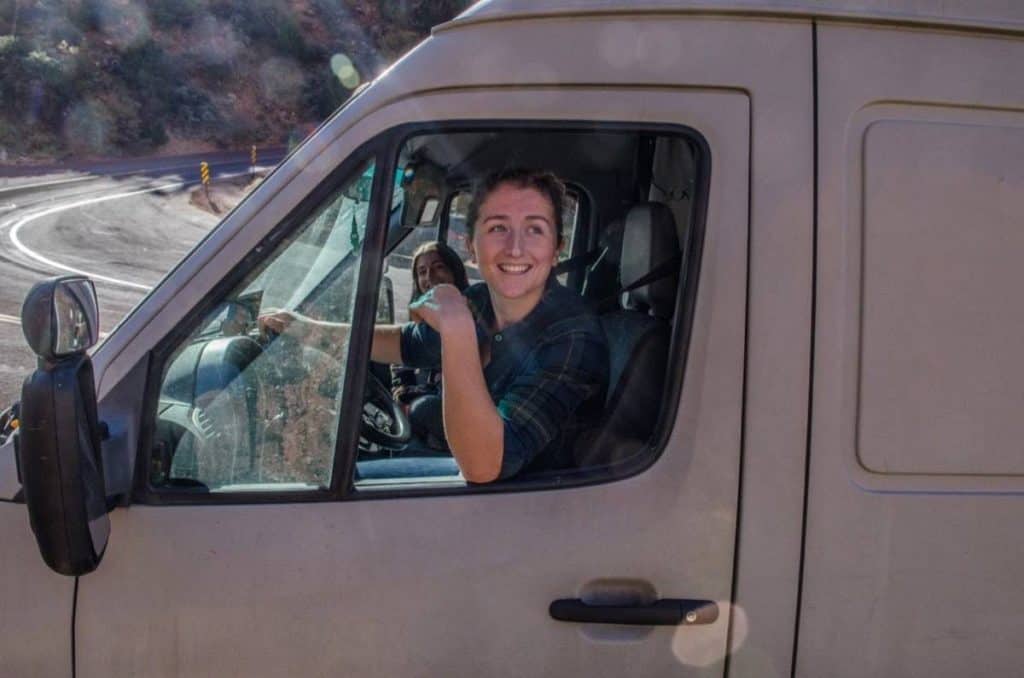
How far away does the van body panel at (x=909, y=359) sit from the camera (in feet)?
6.01

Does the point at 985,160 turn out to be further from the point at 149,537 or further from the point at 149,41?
the point at 149,41

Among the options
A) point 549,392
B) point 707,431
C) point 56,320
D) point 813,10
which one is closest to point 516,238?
point 549,392

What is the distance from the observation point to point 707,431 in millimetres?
1851

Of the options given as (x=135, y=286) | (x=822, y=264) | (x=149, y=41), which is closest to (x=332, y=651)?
(x=822, y=264)

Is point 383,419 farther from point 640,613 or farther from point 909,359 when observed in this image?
point 909,359

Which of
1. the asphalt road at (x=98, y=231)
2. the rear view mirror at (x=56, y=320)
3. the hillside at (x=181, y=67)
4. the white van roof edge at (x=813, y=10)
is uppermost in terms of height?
the hillside at (x=181, y=67)

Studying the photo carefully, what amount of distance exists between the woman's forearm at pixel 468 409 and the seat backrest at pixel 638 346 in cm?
24

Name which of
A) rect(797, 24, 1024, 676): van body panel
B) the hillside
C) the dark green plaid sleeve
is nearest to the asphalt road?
the hillside

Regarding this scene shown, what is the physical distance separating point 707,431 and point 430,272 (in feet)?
5.25

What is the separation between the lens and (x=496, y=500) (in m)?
1.88

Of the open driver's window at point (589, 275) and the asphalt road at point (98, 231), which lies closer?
the open driver's window at point (589, 275)

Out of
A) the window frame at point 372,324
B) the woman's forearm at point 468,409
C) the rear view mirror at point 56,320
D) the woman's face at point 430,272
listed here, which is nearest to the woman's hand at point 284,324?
the window frame at point 372,324

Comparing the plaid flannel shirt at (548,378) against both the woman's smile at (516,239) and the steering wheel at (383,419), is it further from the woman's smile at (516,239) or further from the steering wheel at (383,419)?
the steering wheel at (383,419)

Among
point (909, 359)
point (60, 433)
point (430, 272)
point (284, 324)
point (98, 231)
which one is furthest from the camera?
point (98, 231)
